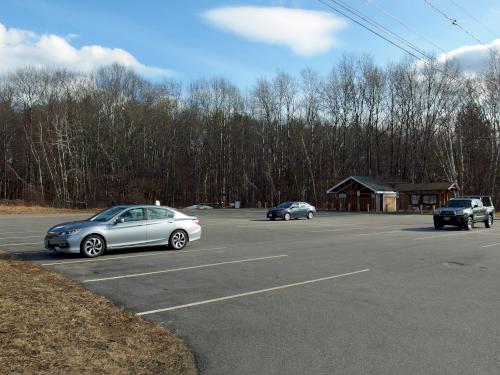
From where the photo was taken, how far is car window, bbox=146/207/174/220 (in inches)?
585

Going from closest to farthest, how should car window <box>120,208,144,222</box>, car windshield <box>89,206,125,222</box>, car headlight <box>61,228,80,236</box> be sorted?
→ car headlight <box>61,228,80,236</box>, car windshield <box>89,206,125,222</box>, car window <box>120,208,144,222</box>

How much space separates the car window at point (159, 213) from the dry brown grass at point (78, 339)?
6.88m

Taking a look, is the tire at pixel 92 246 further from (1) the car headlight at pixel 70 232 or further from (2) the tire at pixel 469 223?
(2) the tire at pixel 469 223

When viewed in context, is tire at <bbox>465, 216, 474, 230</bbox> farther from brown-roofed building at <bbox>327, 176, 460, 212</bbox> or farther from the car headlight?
brown-roofed building at <bbox>327, 176, 460, 212</bbox>

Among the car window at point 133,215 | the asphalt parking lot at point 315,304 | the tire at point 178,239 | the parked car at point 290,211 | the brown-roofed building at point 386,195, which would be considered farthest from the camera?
the brown-roofed building at point 386,195

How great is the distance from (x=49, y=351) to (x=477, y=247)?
15105mm

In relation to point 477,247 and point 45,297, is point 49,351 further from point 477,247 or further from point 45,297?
point 477,247

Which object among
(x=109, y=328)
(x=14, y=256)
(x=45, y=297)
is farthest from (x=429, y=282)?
(x=14, y=256)

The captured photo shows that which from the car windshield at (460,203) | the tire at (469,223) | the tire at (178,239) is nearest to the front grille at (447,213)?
the tire at (469,223)

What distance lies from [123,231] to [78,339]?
8.72 metres

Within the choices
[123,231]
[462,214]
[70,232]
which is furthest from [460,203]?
[70,232]

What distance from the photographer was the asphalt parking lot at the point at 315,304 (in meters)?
5.10

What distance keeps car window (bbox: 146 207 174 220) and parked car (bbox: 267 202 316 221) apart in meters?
21.5

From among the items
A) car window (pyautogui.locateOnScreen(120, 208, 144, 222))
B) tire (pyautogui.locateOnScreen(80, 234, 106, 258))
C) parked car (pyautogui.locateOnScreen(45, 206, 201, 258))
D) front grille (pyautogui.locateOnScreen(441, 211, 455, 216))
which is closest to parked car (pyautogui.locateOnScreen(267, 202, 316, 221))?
front grille (pyautogui.locateOnScreen(441, 211, 455, 216))
